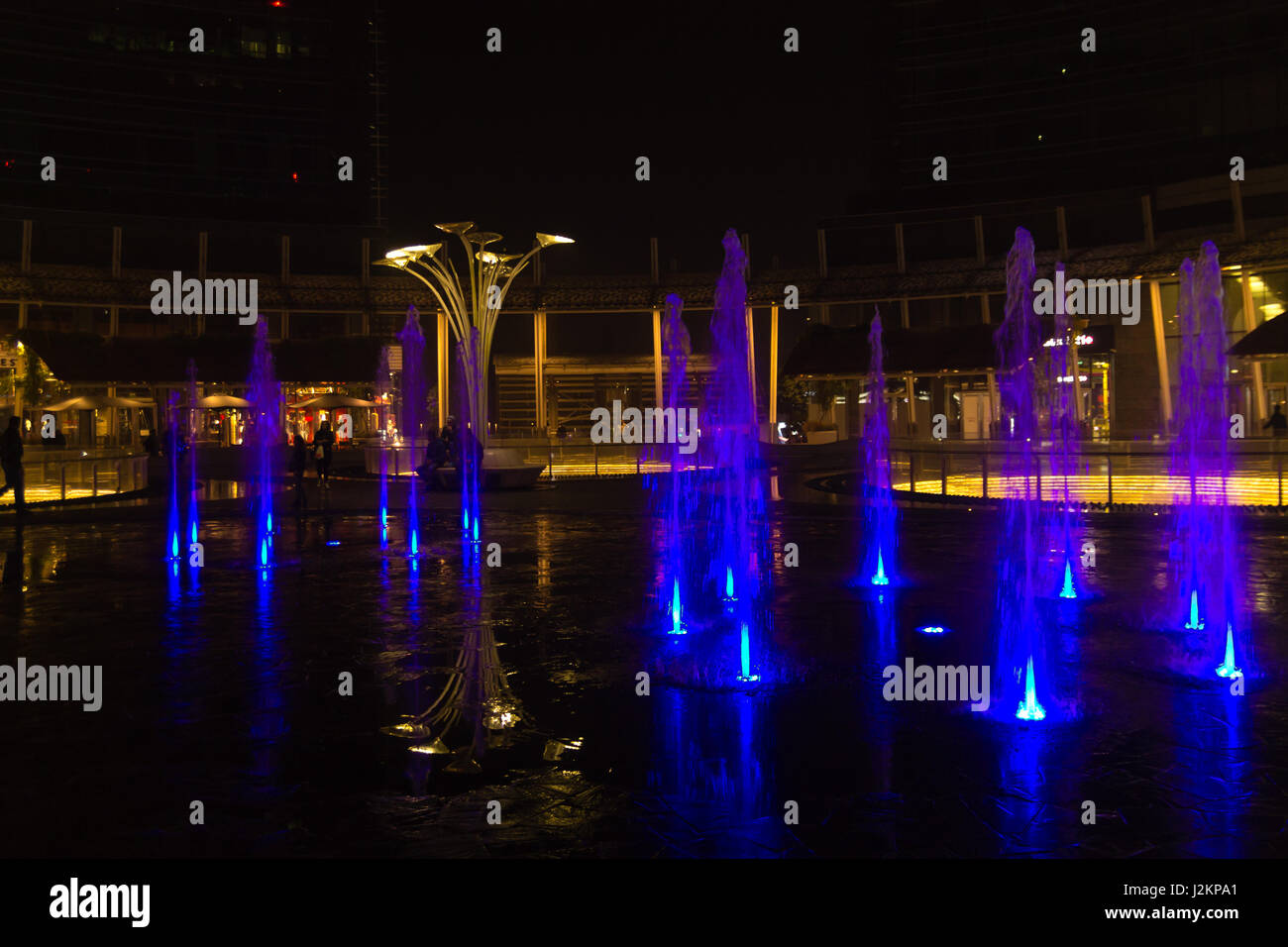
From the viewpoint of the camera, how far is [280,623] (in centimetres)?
906

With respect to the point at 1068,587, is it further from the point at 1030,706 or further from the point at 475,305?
the point at 475,305

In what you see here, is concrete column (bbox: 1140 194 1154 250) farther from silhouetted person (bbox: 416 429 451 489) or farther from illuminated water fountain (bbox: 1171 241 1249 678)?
silhouetted person (bbox: 416 429 451 489)

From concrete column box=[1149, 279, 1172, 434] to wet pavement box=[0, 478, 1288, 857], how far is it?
35.0 m

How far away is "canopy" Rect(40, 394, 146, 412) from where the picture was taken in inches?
1656

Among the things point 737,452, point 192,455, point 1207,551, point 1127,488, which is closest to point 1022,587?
point 737,452

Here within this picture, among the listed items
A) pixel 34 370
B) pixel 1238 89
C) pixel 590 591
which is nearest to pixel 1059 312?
pixel 1238 89

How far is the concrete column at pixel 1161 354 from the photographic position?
42.8m

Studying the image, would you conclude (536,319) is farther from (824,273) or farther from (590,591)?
(590,591)

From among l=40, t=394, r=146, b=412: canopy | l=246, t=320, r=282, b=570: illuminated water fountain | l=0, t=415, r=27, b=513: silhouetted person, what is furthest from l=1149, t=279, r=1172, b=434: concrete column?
l=40, t=394, r=146, b=412: canopy

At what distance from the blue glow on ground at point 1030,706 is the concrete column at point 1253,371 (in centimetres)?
3708

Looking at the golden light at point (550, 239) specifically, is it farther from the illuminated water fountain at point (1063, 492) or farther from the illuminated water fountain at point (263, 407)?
the illuminated water fountain at point (1063, 492)

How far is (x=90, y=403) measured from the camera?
139 ft
